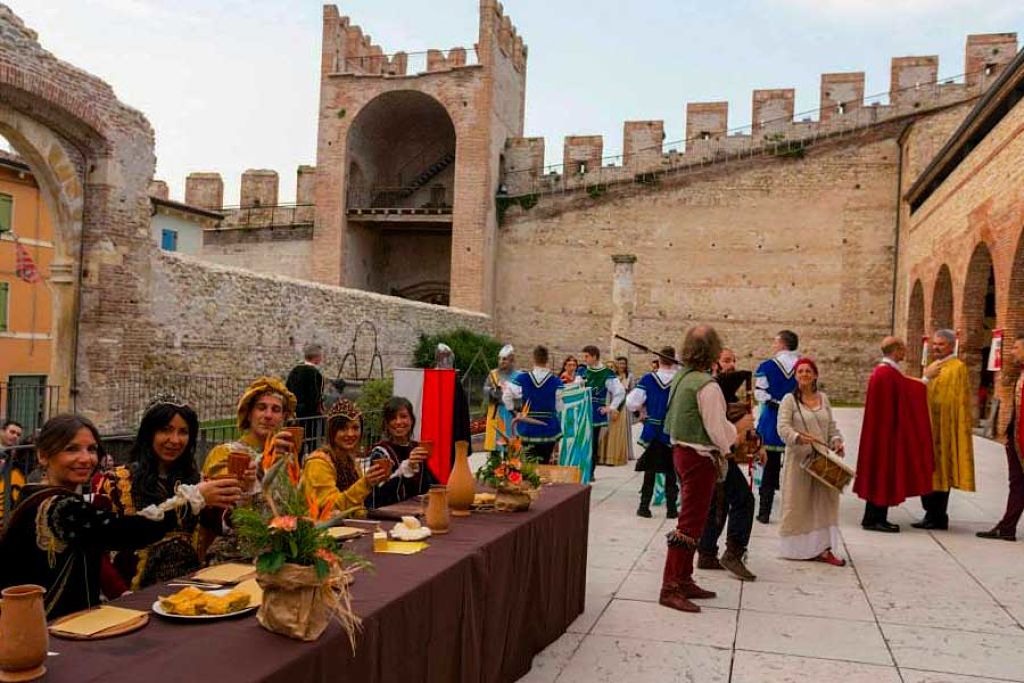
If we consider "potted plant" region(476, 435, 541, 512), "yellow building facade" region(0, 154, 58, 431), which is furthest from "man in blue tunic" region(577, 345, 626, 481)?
"yellow building facade" region(0, 154, 58, 431)

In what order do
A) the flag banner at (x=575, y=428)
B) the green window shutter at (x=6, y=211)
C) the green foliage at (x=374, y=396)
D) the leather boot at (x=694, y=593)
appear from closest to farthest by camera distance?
the leather boot at (x=694, y=593) → the flag banner at (x=575, y=428) → the green foliage at (x=374, y=396) → the green window shutter at (x=6, y=211)

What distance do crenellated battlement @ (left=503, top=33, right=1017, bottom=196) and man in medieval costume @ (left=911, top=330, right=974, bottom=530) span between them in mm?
20618

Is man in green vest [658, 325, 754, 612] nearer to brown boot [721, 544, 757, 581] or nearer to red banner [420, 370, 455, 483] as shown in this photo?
brown boot [721, 544, 757, 581]

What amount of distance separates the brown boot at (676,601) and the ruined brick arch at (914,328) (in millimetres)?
20116

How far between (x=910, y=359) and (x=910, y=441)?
17.4 metres

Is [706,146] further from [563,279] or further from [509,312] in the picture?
[509,312]

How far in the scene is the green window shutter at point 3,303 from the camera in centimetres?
2156

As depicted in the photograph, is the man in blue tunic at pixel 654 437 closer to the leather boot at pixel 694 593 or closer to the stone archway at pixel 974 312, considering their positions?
the leather boot at pixel 694 593

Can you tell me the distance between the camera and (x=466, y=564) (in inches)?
114

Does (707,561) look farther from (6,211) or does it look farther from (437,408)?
(6,211)

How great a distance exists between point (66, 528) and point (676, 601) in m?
3.28

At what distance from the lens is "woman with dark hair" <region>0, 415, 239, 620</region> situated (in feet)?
8.13

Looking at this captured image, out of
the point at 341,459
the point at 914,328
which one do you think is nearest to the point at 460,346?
the point at 914,328

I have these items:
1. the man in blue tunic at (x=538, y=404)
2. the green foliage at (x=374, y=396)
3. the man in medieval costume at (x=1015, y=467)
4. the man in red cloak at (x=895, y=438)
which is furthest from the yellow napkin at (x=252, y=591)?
the green foliage at (x=374, y=396)
